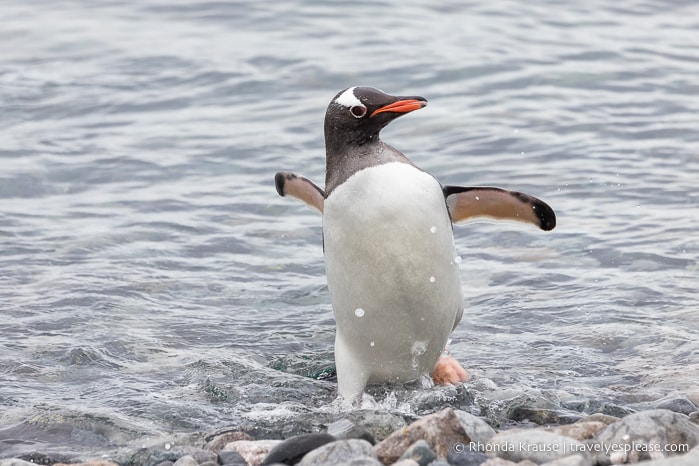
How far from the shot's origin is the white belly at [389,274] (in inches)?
213

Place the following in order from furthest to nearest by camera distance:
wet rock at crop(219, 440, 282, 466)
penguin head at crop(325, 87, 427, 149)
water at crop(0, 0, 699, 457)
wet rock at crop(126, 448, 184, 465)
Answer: water at crop(0, 0, 699, 457) < penguin head at crop(325, 87, 427, 149) < wet rock at crop(126, 448, 184, 465) < wet rock at crop(219, 440, 282, 466)

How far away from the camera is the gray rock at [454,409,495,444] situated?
4855 mm

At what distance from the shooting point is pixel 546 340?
6.92 meters

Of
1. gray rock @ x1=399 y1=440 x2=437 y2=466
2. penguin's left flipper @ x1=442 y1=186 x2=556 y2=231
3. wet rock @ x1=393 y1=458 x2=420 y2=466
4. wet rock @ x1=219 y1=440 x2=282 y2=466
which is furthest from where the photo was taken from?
penguin's left flipper @ x1=442 y1=186 x2=556 y2=231

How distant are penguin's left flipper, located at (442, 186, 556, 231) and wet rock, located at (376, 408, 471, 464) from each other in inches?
50.7

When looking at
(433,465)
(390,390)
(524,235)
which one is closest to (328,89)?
(524,235)

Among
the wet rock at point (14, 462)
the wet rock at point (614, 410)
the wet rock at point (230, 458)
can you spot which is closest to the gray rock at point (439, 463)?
the wet rock at point (230, 458)

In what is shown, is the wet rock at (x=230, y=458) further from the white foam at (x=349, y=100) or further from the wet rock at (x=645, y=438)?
the white foam at (x=349, y=100)

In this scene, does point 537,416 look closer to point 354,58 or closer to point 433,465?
point 433,465

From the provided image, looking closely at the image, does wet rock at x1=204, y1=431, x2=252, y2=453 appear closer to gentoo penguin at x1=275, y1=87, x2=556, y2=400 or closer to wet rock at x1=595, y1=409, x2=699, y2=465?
gentoo penguin at x1=275, y1=87, x2=556, y2=400

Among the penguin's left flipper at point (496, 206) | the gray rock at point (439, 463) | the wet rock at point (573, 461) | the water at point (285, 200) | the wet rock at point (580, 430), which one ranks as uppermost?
the penguin's left flipper at point (496, 206)

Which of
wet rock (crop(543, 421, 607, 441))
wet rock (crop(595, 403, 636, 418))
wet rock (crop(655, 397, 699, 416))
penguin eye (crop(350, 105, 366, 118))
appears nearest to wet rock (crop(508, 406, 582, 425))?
wet rock (crop(595, 403, 636, 418))

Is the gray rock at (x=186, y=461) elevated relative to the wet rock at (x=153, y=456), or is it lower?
elevated

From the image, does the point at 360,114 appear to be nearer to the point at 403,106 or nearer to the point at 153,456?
the point at 403,106
